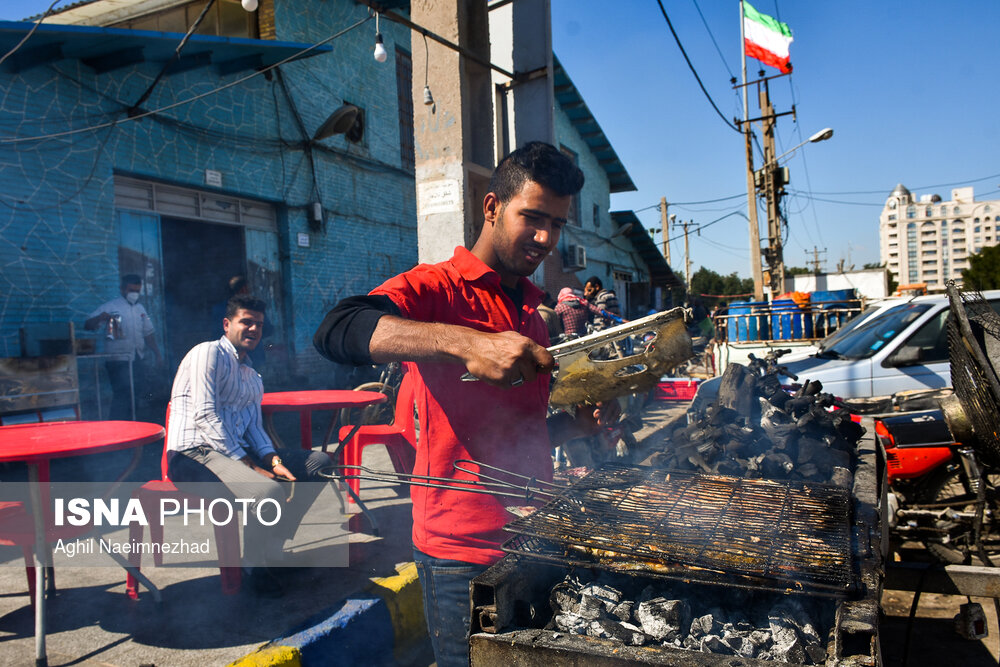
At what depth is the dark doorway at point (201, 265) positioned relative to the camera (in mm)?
9758

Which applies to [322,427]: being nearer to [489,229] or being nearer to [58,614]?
[58,614]

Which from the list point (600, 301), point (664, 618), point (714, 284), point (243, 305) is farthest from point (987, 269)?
point (664, 618)

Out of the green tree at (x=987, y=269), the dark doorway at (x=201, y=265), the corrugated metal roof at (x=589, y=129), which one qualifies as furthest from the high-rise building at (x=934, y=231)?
the dark doorway at (x=201, y=265)

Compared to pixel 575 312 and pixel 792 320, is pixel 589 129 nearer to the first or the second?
pixel 792 320

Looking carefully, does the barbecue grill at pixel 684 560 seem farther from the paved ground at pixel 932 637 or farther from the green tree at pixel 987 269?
the green tree at pixel 987 269

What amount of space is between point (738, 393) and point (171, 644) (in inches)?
139

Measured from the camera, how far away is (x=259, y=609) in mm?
3287

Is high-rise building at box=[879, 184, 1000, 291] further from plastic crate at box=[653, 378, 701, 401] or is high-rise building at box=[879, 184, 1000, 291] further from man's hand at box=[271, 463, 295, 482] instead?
man's hand at box=[271, 463, 295, 482]

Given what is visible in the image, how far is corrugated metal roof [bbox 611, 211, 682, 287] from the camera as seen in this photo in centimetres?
2478

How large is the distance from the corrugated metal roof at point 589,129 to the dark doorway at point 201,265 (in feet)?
30.4

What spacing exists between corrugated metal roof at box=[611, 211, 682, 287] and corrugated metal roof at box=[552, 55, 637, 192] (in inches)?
51.4

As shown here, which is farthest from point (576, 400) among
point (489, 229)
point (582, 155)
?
point (582, 155)

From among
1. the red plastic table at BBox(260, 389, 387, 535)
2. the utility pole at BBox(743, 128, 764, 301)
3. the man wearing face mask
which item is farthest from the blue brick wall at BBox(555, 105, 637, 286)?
the red plastic table at BBox(260, 389, 387, 535)

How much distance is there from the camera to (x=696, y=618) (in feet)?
5.38
